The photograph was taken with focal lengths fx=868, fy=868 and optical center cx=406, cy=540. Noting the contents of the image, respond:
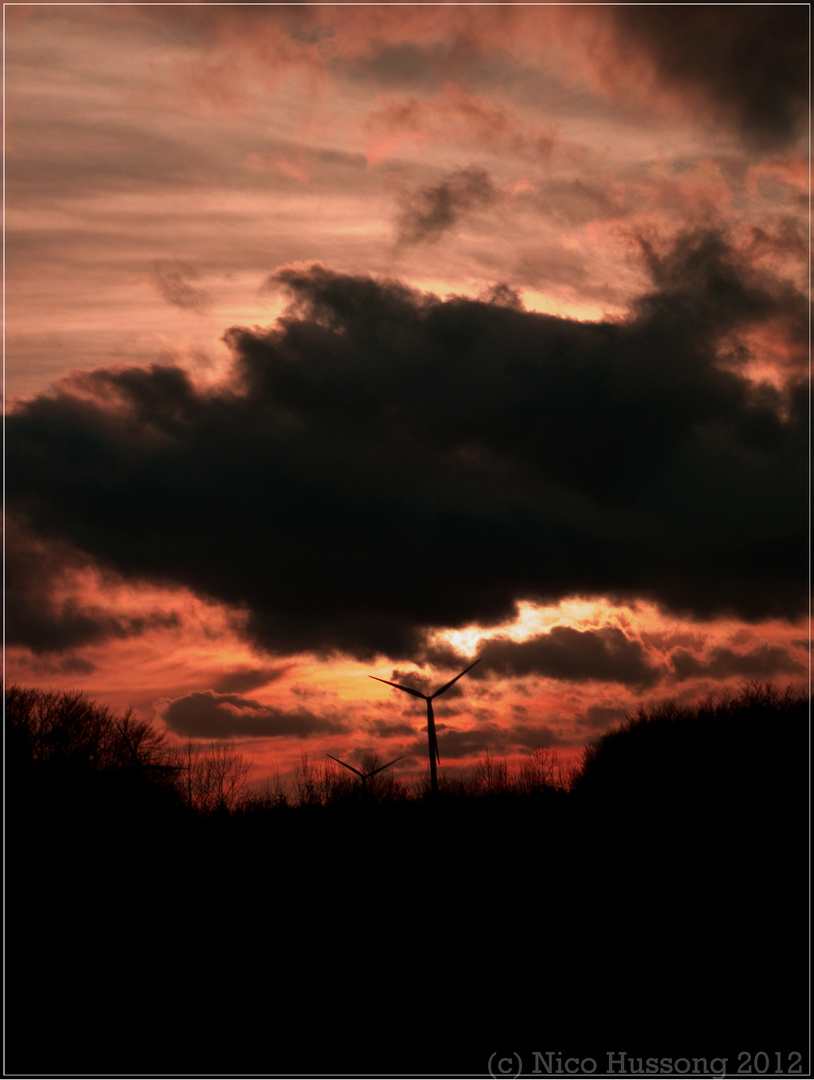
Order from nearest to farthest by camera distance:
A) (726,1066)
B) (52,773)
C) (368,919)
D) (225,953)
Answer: (726,1066) → (225,953) → (368,919) → (52,773)

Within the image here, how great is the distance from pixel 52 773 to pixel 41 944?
1056 inches

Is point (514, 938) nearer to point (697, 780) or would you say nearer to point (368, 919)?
point (368, 919)

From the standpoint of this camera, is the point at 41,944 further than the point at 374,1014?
Yes

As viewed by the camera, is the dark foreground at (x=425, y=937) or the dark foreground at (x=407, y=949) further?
the dark foreground at (x=407, y=949)

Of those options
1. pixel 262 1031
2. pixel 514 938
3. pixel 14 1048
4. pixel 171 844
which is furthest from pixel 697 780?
pixel 14 1048

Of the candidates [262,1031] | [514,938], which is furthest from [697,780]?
[262,1031]

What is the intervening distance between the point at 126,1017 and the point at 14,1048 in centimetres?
504

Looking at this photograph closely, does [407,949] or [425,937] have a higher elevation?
[407,949]

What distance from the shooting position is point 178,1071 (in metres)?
28.0

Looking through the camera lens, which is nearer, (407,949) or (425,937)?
(407,949)

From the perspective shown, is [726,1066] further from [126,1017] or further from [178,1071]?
[126,1017]

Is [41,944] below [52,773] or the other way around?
below

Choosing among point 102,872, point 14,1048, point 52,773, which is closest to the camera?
point 14,1048

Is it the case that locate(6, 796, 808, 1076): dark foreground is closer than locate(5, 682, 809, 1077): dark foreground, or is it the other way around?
locate(5, 682, 809, 1077): dark foreground
